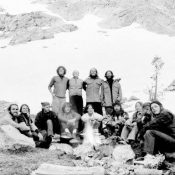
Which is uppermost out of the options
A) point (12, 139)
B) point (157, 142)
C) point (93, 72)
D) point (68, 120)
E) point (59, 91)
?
point (93, 72)

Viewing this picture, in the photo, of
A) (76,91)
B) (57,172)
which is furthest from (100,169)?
(76,91)

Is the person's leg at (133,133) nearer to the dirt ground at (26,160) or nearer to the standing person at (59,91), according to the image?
the dirt ground at (26,160)

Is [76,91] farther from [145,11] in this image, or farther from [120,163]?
[145,11]

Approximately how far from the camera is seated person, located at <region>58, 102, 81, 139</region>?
1143 cm

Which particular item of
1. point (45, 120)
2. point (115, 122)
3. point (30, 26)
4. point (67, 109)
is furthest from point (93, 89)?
point (30, 26)

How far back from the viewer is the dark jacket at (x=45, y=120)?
447 inches

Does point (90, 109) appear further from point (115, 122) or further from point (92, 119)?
point (115, 122)

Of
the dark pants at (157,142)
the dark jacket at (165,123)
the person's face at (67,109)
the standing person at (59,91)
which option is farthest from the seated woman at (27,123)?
the dark jacket at (165,123)

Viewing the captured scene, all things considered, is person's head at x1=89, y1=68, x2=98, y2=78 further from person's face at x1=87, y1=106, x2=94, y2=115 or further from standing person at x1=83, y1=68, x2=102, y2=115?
person's face at x1=87, y1=106, x2=94, y2=115

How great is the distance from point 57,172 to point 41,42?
49861 mm

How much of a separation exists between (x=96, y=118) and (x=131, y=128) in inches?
49.4

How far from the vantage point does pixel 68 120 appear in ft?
37.6

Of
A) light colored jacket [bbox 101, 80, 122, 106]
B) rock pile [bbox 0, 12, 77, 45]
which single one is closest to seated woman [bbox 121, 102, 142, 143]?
light colored jacket [bbox 101, 80, 122, 106]

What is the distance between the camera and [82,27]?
64812 millimetres
